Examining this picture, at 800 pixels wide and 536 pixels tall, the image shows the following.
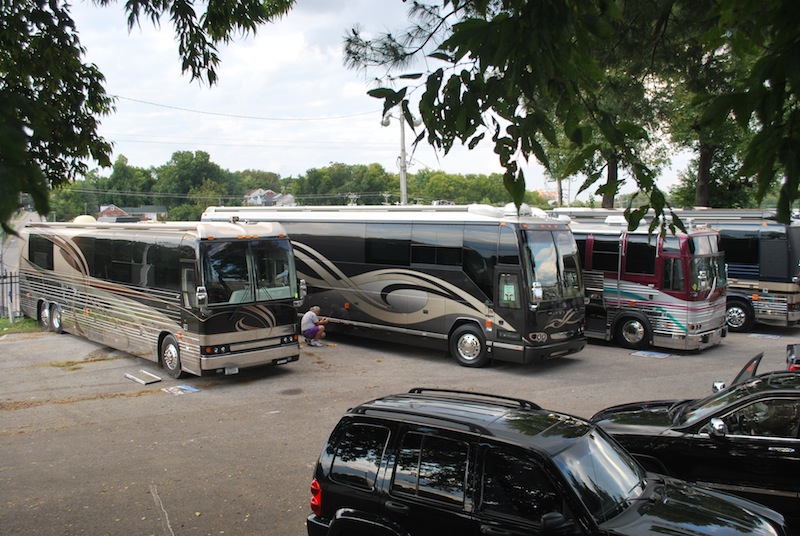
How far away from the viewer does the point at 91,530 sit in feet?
22.9

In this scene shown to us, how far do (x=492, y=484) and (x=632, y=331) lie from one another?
13.3 meters

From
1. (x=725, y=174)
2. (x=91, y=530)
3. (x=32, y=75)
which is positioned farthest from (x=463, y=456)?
(x=725, y=174)

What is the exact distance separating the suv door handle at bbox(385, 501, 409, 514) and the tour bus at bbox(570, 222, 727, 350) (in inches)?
501

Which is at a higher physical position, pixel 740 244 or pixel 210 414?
pixel 740 244

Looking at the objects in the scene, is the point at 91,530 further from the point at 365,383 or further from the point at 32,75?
the point at 365,383

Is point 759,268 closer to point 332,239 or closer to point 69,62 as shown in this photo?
point 332,239

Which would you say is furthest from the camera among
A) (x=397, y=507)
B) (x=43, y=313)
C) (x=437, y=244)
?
(x=43, y=313)

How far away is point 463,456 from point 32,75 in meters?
7.26

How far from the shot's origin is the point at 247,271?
44.0 feet

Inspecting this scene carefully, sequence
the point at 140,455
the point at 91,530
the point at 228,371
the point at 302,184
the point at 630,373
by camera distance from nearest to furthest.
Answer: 1. the point at 91,530
2. the point at 140,455
3. the point at 228,371
4. the point at 630,373
5. the point at 302,184

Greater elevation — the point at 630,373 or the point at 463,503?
the point at 463,503

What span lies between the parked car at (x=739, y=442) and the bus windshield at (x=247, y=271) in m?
8.01

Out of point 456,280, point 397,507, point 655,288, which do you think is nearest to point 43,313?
point 456,280

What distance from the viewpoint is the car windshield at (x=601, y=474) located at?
15.2 ft
